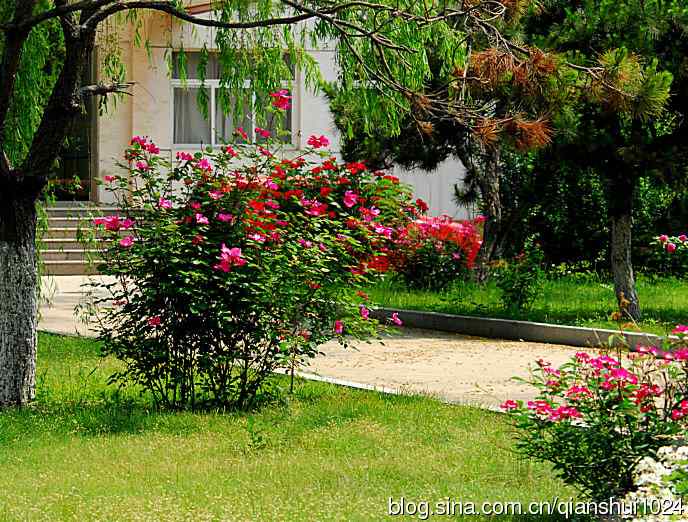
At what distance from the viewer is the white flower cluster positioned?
4531 millimetres

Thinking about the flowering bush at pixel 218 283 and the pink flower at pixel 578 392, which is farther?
the flowering bush at pixel 218 283

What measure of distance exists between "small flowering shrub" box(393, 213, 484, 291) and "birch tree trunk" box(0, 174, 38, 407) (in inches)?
382

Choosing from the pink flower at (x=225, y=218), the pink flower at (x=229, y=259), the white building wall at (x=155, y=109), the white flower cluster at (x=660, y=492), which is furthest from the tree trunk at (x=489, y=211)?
the white flower cluster at (x=660, y=492)

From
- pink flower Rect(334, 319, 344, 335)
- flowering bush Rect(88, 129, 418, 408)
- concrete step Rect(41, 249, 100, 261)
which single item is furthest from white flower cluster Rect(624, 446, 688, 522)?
concrete step Rect(41, 249, 100, 261)

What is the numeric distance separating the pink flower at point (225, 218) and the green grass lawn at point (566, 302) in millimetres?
6357

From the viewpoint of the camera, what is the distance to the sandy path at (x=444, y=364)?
1076 cm

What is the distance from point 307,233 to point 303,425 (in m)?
1.72

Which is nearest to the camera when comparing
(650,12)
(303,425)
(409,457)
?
(409,457)

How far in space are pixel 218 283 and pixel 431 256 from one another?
382 inches

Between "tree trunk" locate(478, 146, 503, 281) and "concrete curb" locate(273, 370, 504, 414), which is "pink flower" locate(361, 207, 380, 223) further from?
"tree trunk" locate(478, 146, 503, 281)

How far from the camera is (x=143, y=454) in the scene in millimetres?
7438

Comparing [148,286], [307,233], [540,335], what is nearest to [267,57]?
[307,233]

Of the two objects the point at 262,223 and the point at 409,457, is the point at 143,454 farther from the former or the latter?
the point at 262,223

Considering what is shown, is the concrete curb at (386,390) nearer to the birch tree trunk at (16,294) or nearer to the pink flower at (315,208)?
the pink flower at (315,208)
